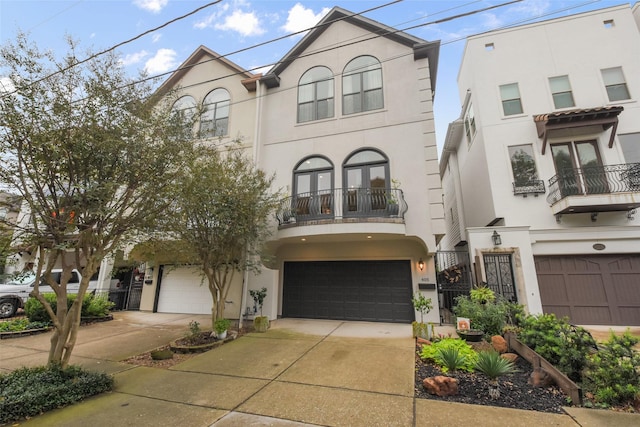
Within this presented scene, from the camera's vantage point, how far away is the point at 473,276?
913 cm

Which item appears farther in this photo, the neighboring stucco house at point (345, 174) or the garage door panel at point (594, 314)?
the neighboring stucco house at point (345, 174)

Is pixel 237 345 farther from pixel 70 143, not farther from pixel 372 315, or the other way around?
pixel 70 143

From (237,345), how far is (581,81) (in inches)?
571

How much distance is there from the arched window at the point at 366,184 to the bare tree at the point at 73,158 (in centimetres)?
571

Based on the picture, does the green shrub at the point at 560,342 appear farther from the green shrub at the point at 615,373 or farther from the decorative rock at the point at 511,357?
the decorative rock at the point at 511,357

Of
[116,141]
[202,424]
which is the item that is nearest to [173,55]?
[116,141]

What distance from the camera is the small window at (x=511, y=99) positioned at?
35.0 ft

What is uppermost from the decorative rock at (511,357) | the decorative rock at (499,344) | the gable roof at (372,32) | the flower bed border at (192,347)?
the gable roof at (372,32)

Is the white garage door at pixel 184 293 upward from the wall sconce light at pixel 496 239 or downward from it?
downward

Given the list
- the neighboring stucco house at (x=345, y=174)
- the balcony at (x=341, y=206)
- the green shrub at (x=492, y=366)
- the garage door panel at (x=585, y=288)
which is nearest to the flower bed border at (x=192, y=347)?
the neighboring stucco house at (x=345, y=174)

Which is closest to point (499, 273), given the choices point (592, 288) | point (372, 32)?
point (592, 288)

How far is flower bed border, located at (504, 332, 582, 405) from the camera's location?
386 cm

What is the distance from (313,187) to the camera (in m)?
10.4

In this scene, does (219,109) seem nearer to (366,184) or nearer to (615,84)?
(366,184)
